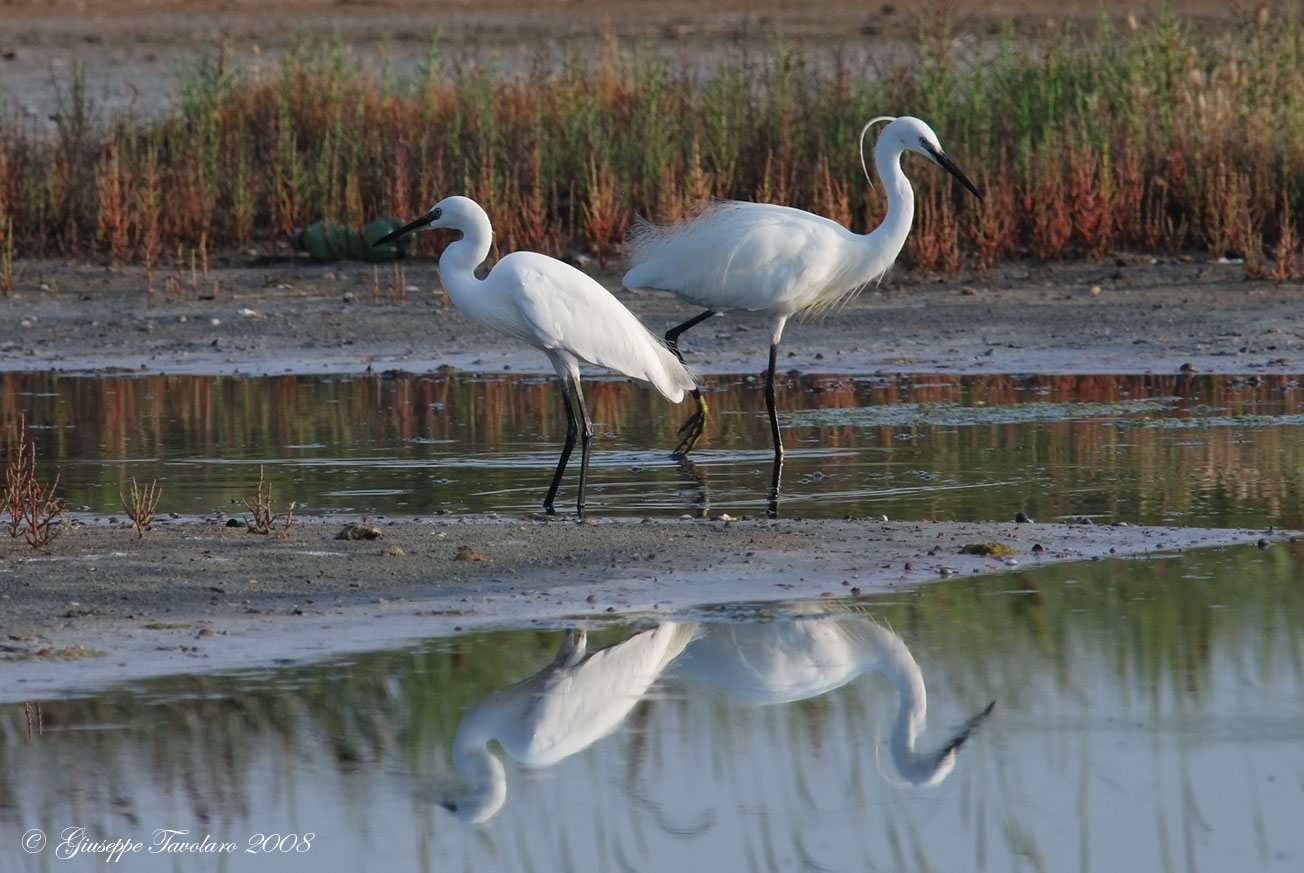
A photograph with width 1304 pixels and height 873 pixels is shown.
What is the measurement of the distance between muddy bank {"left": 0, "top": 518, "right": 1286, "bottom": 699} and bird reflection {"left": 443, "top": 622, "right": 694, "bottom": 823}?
323 millimetres

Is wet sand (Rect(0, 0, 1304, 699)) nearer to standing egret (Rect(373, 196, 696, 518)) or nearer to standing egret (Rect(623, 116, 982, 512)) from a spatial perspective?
standing egret (Rect(373, 196, 696, 518))

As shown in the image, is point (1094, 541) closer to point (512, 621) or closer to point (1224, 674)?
point (1224, 674)

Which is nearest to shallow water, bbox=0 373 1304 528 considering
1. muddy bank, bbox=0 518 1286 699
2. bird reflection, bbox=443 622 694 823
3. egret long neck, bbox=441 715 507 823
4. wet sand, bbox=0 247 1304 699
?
wet sand, bbox=0 247 1304 699

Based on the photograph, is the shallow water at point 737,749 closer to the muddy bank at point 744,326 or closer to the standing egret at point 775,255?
the standing egret at point 775,255

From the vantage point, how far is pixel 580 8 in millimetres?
36125

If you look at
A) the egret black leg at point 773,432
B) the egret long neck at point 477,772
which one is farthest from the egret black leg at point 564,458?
the egret long neck at point 477,772

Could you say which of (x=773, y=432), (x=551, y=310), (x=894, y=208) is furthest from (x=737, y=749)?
(x=894, y=208)

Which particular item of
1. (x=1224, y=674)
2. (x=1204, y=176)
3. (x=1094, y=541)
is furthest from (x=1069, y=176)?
(x=1224, y=674)

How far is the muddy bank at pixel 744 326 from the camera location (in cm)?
1134

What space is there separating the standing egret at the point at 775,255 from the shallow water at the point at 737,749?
363 cm

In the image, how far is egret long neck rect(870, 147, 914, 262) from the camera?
938 centimetres

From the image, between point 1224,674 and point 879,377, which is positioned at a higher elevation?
point 1224,674

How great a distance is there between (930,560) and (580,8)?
1226 inches

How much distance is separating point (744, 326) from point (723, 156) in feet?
7.28
